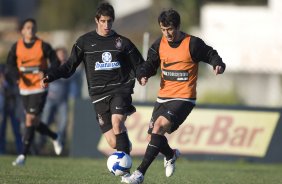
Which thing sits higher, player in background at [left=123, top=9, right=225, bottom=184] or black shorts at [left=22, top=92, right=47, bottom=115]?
player in background at [left=123, top=9, right=225, bottom=184]

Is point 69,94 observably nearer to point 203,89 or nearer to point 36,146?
point 36,146

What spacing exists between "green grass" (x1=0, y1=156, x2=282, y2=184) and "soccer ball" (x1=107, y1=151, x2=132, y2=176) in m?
0.66

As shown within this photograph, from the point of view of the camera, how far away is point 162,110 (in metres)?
11.7

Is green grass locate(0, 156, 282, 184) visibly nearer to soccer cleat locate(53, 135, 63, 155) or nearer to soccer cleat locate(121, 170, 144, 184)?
soccer cleat locate(53, 135, 63, 155)

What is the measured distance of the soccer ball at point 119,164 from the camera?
36.7ft

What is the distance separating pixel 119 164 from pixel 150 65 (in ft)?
4.70

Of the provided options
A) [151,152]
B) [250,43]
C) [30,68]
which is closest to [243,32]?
[250,43]

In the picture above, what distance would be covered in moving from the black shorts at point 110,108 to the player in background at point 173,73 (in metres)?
0.38

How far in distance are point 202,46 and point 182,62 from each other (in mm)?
334

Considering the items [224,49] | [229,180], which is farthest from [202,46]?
[224,49]

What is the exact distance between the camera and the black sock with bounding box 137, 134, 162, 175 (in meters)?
11.3

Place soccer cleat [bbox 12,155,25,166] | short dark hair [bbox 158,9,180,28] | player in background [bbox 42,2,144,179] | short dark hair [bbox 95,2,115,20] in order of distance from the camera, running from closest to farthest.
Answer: short dark hair [bbox 158,9,180,28]
short dark hair [bbox 95,2,115,20]
player in background [bbox 42,2,144,179]
soccer cleat [bbox 12,155,25,166]

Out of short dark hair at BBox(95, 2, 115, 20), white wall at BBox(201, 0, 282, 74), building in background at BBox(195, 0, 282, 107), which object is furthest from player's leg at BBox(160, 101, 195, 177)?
white wall at BBox(201, 0, 282, 74)

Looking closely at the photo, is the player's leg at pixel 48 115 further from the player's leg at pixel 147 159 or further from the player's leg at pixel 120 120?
the player's leg at pixel 147 159
